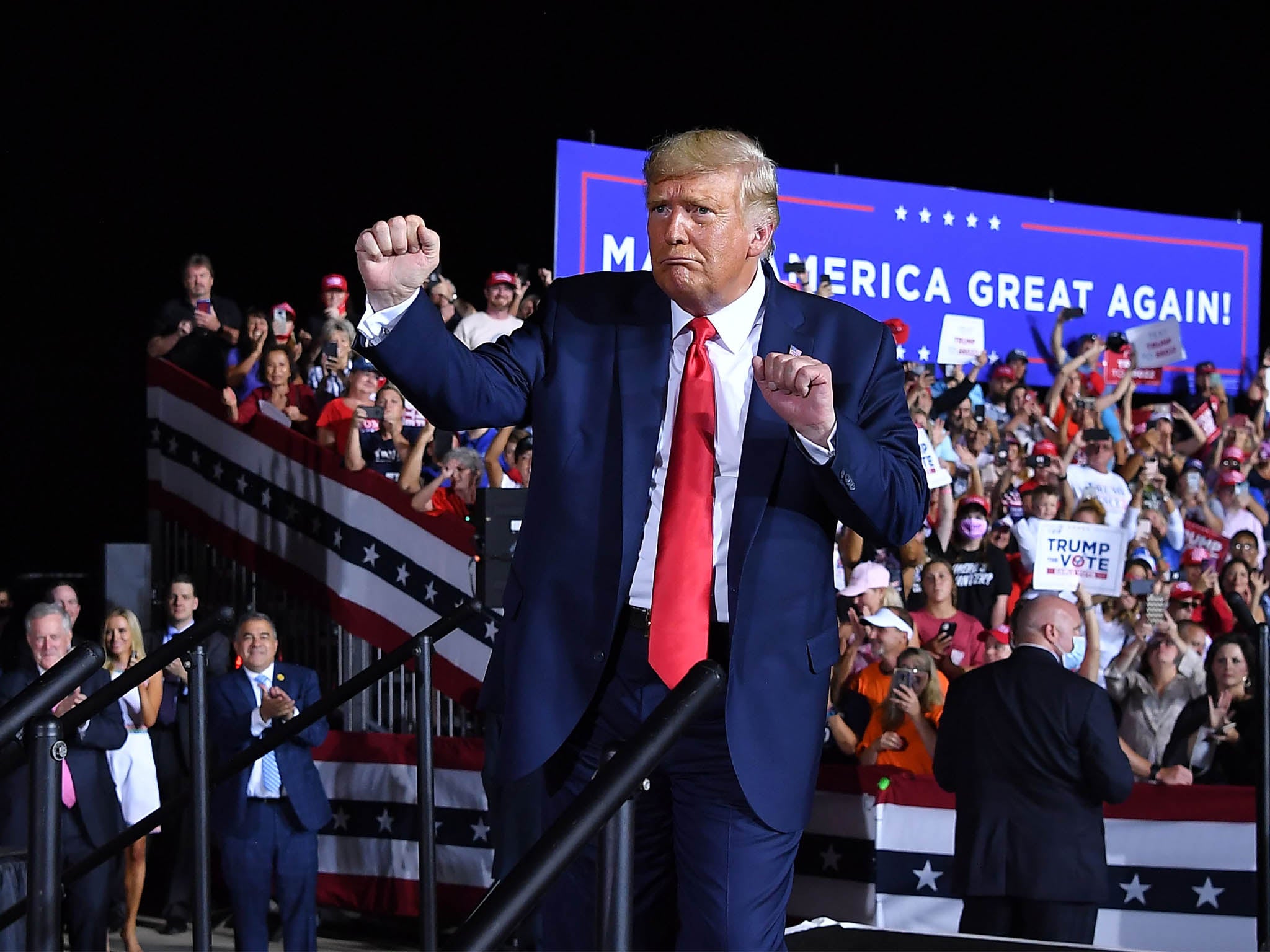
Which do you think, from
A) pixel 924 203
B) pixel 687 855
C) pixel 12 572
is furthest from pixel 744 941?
pixel 924 203

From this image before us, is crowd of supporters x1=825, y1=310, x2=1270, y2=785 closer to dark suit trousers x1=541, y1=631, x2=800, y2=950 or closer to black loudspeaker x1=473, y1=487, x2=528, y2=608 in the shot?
black loudspeaker x1=473, y1=487, x2=528, y2=608

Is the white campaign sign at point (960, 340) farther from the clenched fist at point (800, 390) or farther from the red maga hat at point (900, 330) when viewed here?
the clenched fist at point (800, 390)

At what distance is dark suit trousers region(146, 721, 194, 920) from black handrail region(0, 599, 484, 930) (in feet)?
7.86

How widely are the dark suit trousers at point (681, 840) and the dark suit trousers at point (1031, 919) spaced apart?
317cm

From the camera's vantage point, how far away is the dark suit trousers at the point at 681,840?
2.23 metres

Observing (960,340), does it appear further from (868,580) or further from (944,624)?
(868,580)

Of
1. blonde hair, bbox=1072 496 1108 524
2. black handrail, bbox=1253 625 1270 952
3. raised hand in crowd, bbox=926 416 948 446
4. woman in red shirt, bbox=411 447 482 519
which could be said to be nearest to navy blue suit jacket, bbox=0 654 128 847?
woman in red shirt, bbox=411 447 482 519

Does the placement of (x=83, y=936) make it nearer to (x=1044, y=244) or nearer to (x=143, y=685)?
(x=143, y=685)

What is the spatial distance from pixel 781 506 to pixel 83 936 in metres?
4.28

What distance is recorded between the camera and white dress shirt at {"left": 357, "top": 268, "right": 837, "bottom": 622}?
2.24 m

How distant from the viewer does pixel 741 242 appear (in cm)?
230

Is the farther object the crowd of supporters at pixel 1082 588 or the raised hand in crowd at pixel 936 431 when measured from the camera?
the raised hand in crowd at pixel 936 431

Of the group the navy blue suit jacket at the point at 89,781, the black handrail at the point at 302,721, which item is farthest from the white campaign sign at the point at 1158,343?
the black handrail at the point at 302,721

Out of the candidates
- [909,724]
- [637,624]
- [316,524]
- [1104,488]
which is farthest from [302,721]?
[1104,488]
